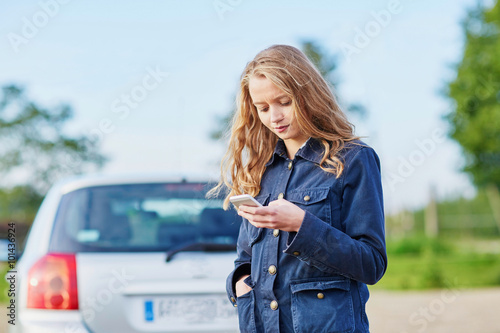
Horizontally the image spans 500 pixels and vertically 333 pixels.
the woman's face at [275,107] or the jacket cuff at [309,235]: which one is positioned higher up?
the woman's face at [275,107]

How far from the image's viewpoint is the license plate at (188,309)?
334 centimetres

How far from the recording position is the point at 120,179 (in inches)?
148

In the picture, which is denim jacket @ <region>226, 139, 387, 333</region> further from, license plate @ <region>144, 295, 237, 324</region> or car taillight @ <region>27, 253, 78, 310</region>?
car taillight @ <region>27, 253, 78, 310</region>

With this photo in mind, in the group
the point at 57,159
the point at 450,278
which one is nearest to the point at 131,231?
the point at 57,159

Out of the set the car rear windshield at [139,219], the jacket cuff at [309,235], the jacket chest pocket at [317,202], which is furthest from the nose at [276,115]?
the car rear windshield at [139,219]

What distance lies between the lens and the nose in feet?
6.96

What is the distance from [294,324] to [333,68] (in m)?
13.3

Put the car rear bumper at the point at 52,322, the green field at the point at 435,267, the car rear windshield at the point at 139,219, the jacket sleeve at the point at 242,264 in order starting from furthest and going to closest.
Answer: the green field at the point at 435,267
the car rear windshield at the point at 139,219
the car rear bumper at the point at 52,322
the jacket sleeve at the point at 242,264

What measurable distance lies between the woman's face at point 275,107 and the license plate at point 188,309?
1464mm

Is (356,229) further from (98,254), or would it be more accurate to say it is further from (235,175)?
(98,254)

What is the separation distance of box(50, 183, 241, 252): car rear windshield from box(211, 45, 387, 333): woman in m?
1.34

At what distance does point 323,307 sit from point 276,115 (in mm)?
618

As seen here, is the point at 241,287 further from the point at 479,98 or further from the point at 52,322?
the point at 479,98

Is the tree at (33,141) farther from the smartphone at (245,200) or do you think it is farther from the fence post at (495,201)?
the fence post at (495,201)
